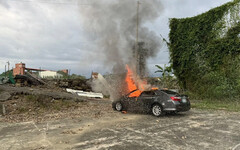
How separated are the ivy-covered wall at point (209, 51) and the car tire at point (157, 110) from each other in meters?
7.03

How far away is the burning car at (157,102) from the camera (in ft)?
28.0

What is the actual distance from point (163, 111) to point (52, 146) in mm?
5500

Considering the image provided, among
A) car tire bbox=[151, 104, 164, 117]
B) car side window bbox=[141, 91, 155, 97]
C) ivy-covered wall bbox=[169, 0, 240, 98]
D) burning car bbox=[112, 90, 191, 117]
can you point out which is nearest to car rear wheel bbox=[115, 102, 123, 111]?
burning car bbox=[112, 90, 191, 117]

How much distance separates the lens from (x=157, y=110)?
8.93 m

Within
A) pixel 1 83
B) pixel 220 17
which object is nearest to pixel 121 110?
pixel 220 17

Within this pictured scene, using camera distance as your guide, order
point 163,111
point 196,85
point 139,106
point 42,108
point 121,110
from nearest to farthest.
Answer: point 163,111 < point 139,106 < point 121,110 < point 42,108 < point 196,85

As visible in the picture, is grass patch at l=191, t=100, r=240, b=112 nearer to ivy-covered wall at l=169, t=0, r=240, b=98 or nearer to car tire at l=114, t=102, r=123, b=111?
ivy-covered wall at l=169, t=0, r=240, b=98

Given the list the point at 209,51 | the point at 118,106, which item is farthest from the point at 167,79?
the point at 118,106

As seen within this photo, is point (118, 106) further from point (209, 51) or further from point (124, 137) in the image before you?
point (209, 51)

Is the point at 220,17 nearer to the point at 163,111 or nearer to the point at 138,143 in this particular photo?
the point at 163,111

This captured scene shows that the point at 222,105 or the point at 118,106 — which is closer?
the point at 118,106

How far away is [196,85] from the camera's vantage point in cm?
1530

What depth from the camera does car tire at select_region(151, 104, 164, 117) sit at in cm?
878

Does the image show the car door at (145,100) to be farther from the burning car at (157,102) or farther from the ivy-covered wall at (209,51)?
the ivy-covered wall at (209,51)
